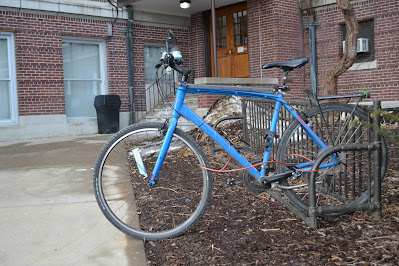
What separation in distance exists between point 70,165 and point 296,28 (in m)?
9.06

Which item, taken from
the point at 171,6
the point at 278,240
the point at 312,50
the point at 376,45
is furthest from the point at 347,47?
the point at 278,240

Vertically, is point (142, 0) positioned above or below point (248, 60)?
above

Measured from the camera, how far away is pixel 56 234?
319 cm

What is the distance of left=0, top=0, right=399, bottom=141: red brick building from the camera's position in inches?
417

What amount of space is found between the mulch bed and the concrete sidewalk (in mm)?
332

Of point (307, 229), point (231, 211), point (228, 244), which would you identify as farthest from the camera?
point (231, 211)

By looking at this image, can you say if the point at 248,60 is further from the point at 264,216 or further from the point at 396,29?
the point at 264,216

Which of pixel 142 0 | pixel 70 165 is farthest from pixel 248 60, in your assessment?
pixel 70 165

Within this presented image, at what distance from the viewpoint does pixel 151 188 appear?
306cm

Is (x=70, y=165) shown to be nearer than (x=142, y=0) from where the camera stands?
Yes

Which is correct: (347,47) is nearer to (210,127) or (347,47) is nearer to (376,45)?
(376,45)

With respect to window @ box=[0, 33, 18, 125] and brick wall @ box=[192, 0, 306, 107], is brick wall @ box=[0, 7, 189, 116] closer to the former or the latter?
window @ box=[0, 33, 18, 125]

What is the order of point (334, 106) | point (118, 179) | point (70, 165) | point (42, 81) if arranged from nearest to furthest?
point (334, 106) < point (118, 179) < point (70, 165) < point (42, 81)

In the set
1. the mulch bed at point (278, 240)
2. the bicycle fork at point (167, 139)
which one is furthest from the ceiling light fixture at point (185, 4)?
the bicycle fork at point (167, 139)
